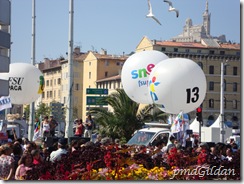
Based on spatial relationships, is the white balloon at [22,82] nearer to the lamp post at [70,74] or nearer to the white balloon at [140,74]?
the lamp post at [70,74]

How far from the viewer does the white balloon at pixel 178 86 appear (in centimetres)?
1978

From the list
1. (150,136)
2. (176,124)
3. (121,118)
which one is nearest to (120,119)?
(121,118)

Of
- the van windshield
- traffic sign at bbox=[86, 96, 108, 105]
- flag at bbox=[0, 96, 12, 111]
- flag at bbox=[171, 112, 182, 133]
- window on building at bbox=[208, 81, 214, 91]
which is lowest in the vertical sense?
the van windshield

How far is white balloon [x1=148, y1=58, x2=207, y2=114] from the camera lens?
19.8 meters

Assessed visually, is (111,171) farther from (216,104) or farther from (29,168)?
(216,104)

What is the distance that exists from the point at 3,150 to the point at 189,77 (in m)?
7.30

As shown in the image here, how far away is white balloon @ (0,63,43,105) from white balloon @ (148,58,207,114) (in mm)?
5408

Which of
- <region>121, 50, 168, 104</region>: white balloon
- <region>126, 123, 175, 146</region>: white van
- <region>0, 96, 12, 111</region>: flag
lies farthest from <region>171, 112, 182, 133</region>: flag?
<region>0, 96, 12, 111</region>: flag

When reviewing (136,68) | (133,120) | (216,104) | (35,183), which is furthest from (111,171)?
(216,104)

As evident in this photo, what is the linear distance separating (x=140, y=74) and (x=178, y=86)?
343 cm

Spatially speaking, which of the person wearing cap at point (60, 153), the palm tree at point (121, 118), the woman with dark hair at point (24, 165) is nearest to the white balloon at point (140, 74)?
the person wearing cap at point (60, 153)

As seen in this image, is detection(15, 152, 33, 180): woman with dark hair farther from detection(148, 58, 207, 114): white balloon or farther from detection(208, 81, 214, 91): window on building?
detection(208, 81, 214, 91): window on building

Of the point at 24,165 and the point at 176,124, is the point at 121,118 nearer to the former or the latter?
the point at 176,124

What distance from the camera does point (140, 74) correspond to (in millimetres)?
Result: 23047
